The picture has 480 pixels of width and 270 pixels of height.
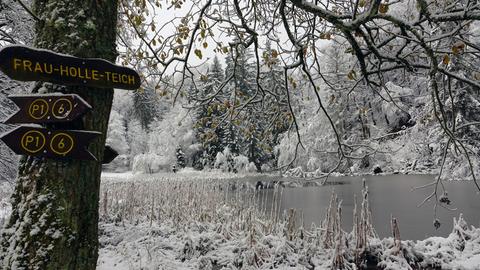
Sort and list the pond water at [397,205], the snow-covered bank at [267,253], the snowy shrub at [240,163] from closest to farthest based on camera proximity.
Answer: the snow-covered bank at [267,253] → the pond water at [397,205] → the snowy shrub at [240,163]

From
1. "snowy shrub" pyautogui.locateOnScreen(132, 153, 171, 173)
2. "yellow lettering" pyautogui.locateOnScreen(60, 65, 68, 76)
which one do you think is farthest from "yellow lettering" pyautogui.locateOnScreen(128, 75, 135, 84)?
"snowy shrub" pyautogui.locateOnScreen(132, 153, 171, 173)

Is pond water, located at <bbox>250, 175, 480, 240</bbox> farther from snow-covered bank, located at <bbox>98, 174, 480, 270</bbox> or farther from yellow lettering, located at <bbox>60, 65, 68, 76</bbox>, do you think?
yellow lettering, located at <bbox>60, 65, 68, 76</bbox>

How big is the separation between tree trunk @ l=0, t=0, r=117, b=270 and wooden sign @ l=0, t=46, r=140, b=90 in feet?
0.19

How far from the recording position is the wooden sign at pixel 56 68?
1.59m

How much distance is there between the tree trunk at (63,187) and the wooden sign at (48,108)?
2.7 inches

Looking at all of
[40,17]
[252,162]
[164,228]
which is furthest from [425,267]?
[252,162]

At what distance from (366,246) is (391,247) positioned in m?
0.34

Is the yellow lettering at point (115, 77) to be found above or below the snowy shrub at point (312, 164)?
above

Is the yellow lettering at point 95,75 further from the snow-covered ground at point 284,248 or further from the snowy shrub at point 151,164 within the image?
the snowy shrub at point 151,164

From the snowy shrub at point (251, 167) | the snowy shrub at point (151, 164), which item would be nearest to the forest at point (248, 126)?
the snowy shrub at point (251, 167)

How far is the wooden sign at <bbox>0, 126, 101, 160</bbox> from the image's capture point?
5.27 feet

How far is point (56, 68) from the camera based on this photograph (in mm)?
1654

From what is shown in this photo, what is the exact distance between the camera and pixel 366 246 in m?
5.34


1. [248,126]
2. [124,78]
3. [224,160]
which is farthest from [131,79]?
[224,160]
